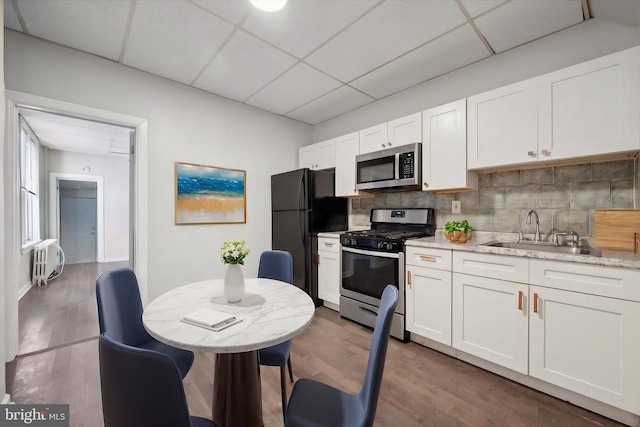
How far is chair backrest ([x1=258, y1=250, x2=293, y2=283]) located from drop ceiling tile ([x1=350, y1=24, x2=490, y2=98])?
207 cm

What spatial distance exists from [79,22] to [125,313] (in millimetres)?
2173

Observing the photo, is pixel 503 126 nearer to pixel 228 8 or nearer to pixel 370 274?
pixel 370 274

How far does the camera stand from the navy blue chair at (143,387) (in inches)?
26.1

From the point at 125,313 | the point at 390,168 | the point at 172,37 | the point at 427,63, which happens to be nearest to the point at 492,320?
the point at 390,168

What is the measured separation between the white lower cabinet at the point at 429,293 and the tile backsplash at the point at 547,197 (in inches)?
26.1

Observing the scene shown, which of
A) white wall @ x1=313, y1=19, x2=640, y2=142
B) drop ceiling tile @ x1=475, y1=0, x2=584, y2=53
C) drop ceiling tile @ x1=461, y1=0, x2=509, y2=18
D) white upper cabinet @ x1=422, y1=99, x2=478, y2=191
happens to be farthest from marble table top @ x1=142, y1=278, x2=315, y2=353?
white wall @ x1=313, y1=19, x2=640, y2=142

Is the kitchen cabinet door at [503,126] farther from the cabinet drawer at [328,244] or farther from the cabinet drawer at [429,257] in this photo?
the cabinet drawer at [328,244]

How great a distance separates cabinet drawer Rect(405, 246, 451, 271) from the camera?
224 cm

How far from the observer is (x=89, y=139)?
496cm

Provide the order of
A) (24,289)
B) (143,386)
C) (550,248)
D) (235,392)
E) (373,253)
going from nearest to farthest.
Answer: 1. (143,386)
2. (235,392)
3. (550,248)
4. (373,253)
5. (24,289)

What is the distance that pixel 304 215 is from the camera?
3.33 metres

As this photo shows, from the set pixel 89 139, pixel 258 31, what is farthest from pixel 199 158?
pixel 89 139

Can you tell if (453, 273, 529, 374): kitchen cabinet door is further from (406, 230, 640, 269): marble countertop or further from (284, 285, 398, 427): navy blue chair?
(284, 285, 398, 427): navy blue chair

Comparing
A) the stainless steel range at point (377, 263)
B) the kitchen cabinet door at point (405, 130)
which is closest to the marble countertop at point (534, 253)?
the stainless steel range at point (377, 263)
